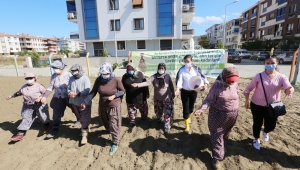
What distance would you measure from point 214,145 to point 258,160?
0.83m

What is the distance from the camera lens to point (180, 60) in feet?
29.8

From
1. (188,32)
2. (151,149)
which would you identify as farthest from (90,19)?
(151,149)

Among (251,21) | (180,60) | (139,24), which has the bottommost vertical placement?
(180,60)

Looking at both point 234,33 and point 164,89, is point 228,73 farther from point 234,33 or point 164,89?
point 234,33

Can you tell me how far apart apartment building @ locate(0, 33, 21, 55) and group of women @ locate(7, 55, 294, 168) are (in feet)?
263

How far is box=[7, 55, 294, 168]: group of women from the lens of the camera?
8.43 feet

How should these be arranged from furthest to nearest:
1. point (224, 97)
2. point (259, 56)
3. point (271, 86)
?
point (259, 56), point (271, 86), point (224, 97)

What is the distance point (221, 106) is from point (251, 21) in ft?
163

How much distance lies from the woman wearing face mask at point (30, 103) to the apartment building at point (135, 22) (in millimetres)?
20094

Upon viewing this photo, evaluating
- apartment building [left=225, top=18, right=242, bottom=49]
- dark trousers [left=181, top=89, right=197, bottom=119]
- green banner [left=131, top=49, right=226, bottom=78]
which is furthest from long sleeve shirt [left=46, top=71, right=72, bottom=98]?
apartment building [left=225, top=18, right=242, bottom=49]

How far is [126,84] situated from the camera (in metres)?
3.80

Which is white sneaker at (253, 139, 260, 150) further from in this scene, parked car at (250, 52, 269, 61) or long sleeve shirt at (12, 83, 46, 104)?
parked car at (250, 52, 269, 61)

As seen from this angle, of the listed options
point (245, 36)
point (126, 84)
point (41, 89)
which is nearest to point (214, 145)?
→ point (126, 84)

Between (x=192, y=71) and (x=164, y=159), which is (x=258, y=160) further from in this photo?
(x=192, y=71)
